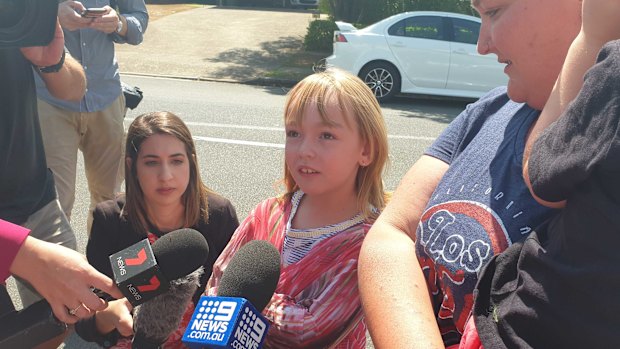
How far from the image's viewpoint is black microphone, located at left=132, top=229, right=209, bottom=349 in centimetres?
175

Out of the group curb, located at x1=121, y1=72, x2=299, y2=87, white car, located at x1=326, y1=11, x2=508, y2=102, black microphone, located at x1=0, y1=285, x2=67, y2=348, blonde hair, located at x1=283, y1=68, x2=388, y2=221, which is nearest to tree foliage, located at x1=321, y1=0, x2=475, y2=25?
curb, located at x1=121, y1=72, x2=299, y2=87

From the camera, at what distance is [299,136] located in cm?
211

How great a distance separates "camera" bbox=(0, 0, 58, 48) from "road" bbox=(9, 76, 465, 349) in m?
2.00

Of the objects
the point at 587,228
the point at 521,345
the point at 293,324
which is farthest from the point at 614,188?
the point at 293,324

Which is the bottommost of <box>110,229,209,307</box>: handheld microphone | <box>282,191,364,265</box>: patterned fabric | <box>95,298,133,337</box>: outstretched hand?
<box>95,298,133,337</box>: outstretched hand

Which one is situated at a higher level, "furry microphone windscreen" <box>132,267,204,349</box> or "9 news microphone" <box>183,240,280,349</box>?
"9 news microphone" <box>183,240,280,349</box>

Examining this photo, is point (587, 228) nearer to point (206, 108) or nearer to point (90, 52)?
point (90, 52)

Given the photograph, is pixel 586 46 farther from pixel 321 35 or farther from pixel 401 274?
pixel 321 35

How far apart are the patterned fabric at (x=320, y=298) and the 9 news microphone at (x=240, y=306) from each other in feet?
0.79

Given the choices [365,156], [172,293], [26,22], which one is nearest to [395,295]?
[172,293]

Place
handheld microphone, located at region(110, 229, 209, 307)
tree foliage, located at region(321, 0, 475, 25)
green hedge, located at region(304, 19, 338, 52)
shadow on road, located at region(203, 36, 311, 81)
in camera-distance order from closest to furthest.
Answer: handheld microphone, located at region(110, 229, 209, 307)
shadow on road, located at region(203, 36, 311, 81)
tree foliage, located at region(321, 0, 475, 25)
green hedge, located at region(304, 19, 338, 52)

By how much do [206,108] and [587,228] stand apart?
28.8ft

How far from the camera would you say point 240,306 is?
144cm

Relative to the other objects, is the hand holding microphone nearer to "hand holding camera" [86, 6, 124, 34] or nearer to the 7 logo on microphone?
the 7 logo on microphone
